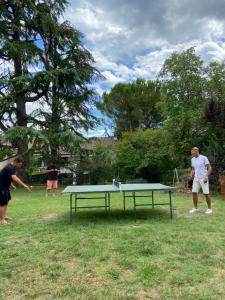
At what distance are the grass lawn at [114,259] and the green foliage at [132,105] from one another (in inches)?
1064

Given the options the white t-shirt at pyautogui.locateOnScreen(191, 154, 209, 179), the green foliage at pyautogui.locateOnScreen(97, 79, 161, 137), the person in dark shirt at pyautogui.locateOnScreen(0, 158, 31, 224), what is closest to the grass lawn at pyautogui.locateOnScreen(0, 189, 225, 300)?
the person in dark shirt at pyautogui.locateOnScreen(0, 158, 31, 224)

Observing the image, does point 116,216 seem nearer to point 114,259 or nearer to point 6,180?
point 6,180

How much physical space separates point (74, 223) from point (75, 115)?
17.0 meters

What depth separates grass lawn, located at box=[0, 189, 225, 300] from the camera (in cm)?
388

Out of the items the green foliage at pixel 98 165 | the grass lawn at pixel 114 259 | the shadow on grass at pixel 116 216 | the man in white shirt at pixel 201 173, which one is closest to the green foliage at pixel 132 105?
the green foliage at pixel 98 165

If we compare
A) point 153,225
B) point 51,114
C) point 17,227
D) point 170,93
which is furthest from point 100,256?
point 51,114

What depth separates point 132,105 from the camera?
115 ft

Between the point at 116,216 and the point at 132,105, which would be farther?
the point at 132,105

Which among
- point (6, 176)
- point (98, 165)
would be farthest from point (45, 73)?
point (6, 176)

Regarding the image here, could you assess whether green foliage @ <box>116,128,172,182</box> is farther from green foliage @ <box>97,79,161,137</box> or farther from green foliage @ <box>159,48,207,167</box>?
green foliage @ <box>97,79,161,137</box>

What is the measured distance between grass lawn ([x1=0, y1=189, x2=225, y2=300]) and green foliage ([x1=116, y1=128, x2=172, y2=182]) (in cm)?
1602

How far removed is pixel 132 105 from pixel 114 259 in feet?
101

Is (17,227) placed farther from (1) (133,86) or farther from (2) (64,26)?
(1) (133,86)

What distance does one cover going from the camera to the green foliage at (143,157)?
2425 centimetres
